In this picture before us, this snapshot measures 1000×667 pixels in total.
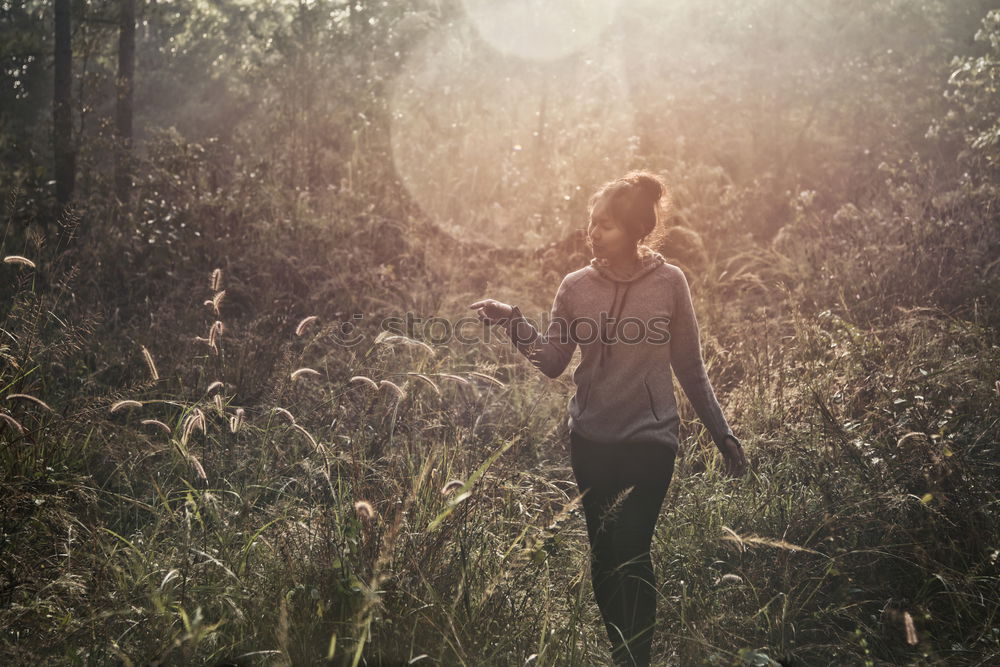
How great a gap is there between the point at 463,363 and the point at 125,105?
634cm

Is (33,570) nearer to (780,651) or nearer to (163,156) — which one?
(780,651)

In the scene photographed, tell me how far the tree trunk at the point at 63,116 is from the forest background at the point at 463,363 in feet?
0.15

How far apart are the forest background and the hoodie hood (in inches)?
29.4

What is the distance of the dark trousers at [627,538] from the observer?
2779mm

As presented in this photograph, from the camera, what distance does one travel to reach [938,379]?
4.46 meters

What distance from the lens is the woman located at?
281 centimetres

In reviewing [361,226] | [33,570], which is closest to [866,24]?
[361,226]

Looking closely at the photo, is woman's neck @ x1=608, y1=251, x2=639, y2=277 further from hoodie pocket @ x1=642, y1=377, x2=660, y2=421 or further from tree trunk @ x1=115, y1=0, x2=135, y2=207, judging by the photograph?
tree trunk @ x1=115, y1=0, x2=135, y2=207

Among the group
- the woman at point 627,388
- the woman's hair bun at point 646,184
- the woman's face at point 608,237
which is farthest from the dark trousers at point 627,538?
the woman's hair bun at point 646,184

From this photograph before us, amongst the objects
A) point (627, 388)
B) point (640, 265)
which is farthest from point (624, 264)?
point (627, 388)

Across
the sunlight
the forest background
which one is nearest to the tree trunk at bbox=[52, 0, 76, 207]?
the forest background

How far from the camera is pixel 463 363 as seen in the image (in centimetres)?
570

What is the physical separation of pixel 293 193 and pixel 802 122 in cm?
886

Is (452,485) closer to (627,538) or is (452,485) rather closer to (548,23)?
(627,538)
